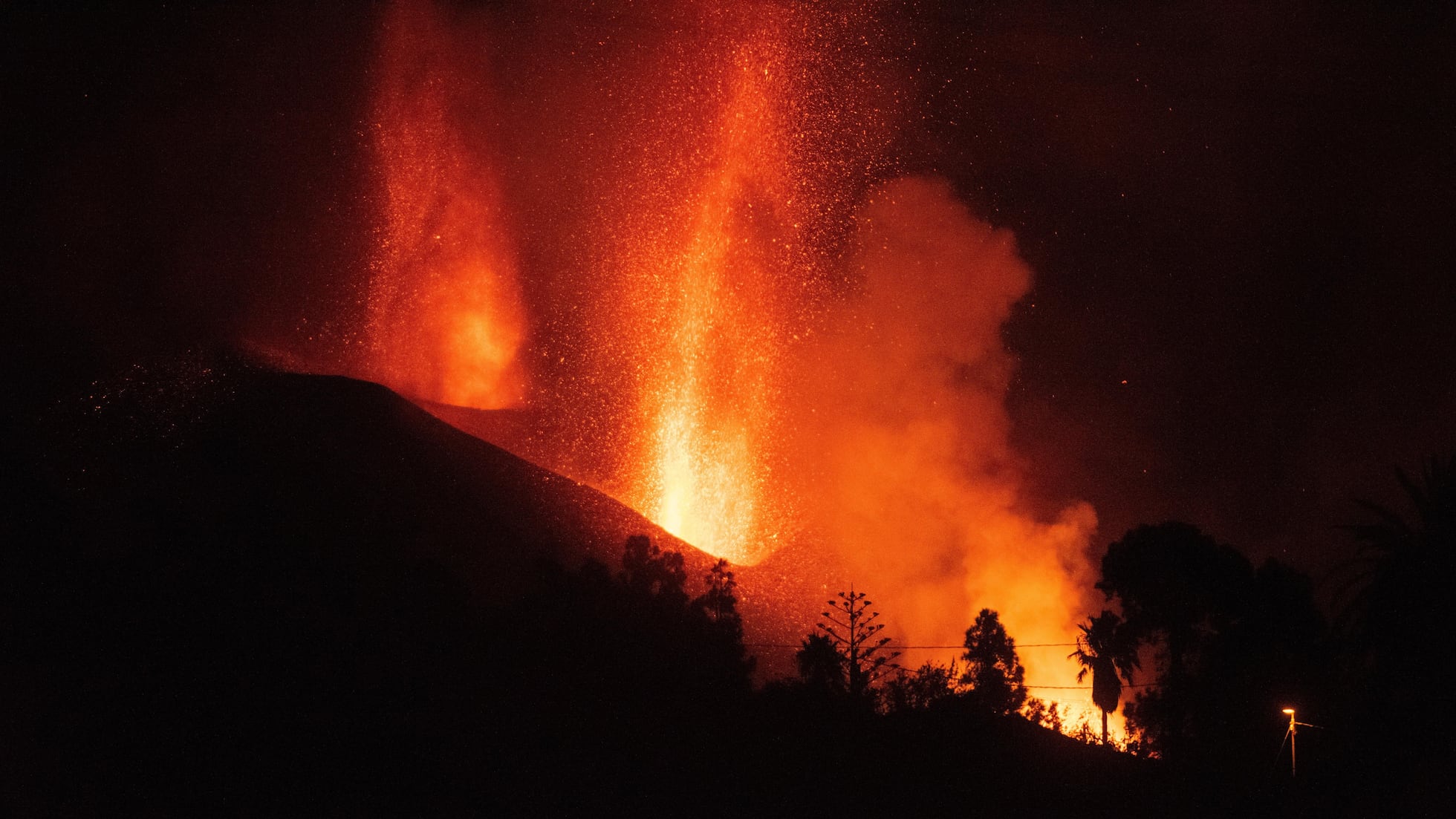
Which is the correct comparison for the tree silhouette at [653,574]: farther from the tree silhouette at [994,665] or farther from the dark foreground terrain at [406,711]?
the tree silhouette at [994,665]

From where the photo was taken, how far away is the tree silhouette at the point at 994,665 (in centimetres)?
6956

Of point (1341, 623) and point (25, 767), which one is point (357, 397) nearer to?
point (25, 767)

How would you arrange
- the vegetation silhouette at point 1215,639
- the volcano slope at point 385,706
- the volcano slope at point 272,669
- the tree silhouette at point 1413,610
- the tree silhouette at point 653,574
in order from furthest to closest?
the tree silhouette at point 653,574
the vegetation silhouette at point 1215,639
the volcano slope at point 272,669
the volcano slope at point 385,706
the tree silhouette at point 1413,610

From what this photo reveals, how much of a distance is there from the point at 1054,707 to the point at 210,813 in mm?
57109

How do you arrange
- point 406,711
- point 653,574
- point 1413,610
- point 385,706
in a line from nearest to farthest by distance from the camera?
point 1413,610, point 406,711, point 385,706, point 653,574

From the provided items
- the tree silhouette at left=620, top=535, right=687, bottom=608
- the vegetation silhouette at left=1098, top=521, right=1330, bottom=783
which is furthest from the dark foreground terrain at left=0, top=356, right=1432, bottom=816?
the vegetation silhouette at left=1098, top=521, right=1330, bottom=783

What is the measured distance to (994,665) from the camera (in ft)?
235

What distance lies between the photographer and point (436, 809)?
29938mm

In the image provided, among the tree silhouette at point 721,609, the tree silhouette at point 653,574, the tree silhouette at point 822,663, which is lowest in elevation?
the tree silhouette at point 822,663

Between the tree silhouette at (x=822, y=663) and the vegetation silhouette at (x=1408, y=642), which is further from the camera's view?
the tree silhouette at (x=822, y=663)

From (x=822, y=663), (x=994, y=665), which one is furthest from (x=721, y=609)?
(x=994, y=665)

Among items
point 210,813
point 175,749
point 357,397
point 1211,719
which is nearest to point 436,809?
point 210,813

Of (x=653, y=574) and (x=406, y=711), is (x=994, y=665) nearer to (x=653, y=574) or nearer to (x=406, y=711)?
(x=653, y=574)

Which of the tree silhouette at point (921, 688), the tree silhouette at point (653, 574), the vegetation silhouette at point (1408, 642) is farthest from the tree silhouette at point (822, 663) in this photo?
the vegetation silhouette at point (1408, 642)
